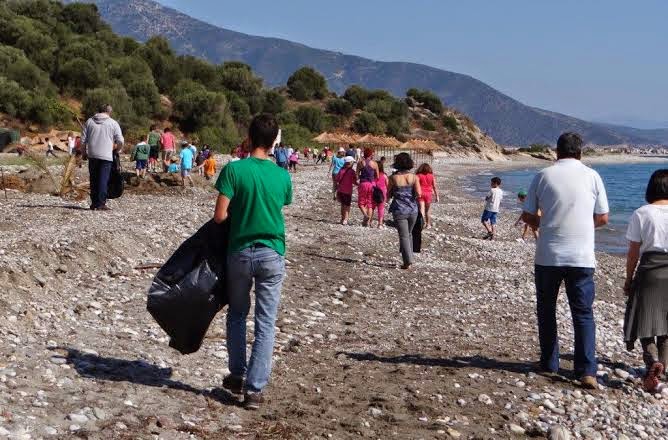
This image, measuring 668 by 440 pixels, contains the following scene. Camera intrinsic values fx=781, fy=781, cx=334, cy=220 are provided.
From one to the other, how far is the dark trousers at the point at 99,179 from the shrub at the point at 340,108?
82.9 metres

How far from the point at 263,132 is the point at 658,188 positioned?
10.4 feet

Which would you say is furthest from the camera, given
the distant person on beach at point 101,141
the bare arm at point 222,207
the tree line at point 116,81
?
the tree line at point 116,81

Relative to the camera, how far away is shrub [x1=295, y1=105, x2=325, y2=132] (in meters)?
84.0

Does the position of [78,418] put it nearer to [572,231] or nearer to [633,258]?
[572,231]

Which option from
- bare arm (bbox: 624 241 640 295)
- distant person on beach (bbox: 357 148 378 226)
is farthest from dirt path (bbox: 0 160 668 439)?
distant person on beach (bbox: 357 148 378 226)

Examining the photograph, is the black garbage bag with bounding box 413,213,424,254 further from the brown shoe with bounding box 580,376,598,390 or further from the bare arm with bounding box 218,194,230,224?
the bare arm with bounding box 218,194,230,224

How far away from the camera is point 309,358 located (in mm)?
6641

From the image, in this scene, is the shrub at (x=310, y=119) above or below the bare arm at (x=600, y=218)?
above

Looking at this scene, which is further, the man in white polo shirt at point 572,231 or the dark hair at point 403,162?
the dark hair at point 403,162

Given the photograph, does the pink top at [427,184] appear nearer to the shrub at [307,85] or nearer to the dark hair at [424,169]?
the dark hair at [424,169]

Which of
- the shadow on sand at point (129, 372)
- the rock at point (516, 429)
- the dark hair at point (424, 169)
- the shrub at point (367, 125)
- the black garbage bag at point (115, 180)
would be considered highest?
the shrub at point (367, 125)

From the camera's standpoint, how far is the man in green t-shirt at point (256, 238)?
4.81m

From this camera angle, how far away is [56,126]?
4328 cm

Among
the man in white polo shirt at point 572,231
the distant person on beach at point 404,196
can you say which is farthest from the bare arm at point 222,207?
the distant person on beach at point 404,196
